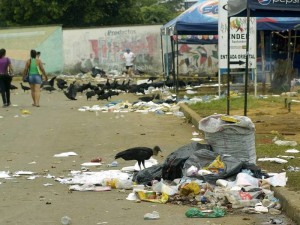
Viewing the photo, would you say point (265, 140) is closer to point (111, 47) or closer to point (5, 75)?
point (5, 75)

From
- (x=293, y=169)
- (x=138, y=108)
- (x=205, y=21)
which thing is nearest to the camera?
(x=293, y=169)

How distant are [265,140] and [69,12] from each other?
3746 cm

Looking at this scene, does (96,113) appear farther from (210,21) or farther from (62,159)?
(62,159)

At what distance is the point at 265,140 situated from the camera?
11992mm

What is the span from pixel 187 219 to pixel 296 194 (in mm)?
1207

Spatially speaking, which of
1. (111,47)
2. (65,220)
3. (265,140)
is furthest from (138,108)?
(111,47)

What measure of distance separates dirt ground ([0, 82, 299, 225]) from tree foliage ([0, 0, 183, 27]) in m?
24.6

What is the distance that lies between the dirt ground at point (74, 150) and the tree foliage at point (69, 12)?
24.6m

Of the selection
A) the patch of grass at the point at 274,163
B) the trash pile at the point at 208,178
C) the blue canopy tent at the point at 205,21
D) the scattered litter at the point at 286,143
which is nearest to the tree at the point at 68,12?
the blue canopy tent at the point at 205,21

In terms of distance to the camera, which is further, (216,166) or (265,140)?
(265,140)

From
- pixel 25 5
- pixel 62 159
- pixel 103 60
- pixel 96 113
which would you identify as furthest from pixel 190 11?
pixel 25 5

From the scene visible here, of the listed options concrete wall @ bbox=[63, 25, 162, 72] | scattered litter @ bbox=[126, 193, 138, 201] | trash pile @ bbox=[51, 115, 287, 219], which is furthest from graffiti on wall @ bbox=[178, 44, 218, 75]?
scattered litter @ bbox=[126, 193, 138, 201]

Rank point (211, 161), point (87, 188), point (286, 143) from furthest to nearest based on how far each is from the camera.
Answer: point (286, 143) < point (211, 161) < point (87, 188)

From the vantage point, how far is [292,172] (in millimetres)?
8805
